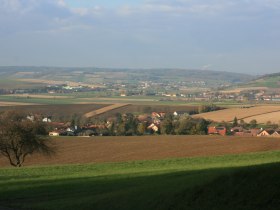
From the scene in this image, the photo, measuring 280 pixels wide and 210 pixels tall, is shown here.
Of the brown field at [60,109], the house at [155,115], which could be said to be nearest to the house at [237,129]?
the house at [155,115]

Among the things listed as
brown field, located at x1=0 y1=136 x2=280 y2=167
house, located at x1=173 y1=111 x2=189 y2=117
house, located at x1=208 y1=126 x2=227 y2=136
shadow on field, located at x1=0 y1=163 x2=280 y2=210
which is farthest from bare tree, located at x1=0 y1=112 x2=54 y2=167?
house, located at x1=173 y1=111 x2=189 y2=117

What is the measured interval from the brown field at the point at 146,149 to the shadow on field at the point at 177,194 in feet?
66.2

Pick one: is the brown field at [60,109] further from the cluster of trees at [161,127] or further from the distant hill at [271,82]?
the distant hill at [271,82]

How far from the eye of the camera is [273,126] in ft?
239

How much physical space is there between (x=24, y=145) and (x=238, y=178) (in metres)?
30.7

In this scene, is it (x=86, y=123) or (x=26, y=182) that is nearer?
(x=26, y=182)

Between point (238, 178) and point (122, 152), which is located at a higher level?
point (238, 178)

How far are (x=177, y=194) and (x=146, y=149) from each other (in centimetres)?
3340

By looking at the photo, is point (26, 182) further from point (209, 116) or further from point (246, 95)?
point (246, 95)

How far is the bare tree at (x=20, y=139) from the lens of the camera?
A: 40.7m

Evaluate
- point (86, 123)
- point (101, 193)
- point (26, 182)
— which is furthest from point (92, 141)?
point (101, 193)

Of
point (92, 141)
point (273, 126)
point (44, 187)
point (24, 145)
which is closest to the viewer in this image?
point (44, 187)

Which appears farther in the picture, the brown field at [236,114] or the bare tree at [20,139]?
the brown field at [236,114]

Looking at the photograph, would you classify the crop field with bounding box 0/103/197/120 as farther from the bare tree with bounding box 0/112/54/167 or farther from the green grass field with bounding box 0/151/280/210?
the green grass field with bounding box 0/151/280/210
